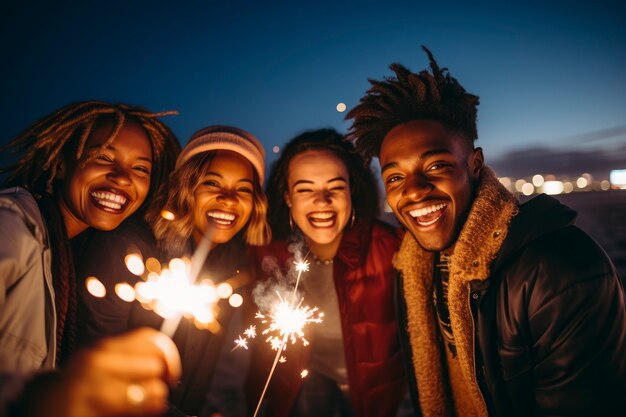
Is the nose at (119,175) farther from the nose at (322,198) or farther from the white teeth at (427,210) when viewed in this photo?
the white teeth at (427,210)

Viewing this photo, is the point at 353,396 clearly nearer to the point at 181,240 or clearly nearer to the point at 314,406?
the point at 314,406

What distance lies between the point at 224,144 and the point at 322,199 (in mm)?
1515

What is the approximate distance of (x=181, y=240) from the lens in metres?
3.60

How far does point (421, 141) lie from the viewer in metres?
3.09

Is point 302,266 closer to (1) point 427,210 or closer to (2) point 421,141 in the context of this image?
(1) point 427,210

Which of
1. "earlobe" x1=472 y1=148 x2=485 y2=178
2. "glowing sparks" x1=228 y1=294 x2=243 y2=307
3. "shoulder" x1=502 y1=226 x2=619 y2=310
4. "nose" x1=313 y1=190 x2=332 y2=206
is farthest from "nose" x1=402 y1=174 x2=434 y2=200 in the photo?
"glowing sparks" x1=228 y1=294 x2=243 y2=307

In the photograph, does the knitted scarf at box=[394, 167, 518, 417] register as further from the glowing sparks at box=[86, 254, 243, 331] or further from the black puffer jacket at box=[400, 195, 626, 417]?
the glowing sparks at box=[86, 254, 243, 331]

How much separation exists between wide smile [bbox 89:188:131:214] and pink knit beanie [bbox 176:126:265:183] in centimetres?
96

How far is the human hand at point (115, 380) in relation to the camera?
82 centimetres

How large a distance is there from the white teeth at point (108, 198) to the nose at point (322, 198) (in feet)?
7.34

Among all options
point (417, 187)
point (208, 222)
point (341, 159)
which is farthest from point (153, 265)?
point (417, 187)

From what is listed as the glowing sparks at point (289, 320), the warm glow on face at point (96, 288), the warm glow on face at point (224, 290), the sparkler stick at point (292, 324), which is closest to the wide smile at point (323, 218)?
the sparkler stick at point (292, 324)

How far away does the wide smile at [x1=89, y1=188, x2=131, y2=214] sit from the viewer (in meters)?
2.99

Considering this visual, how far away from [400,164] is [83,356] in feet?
9.73
